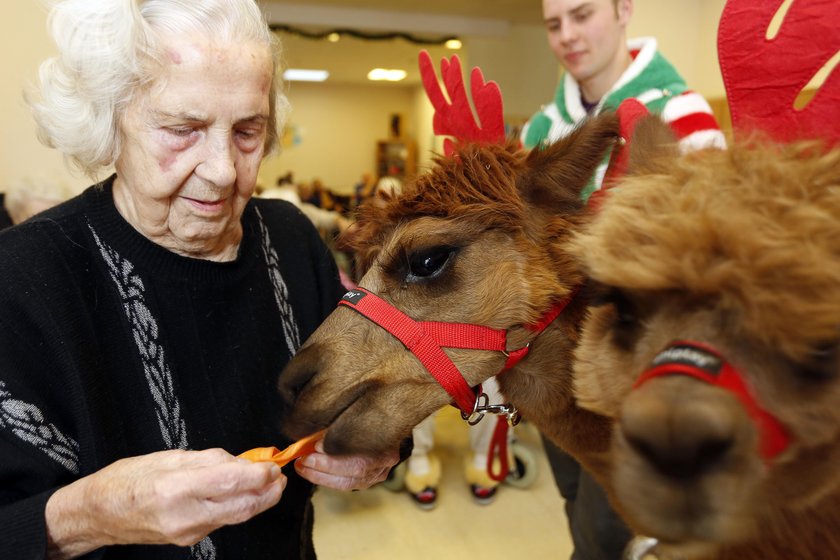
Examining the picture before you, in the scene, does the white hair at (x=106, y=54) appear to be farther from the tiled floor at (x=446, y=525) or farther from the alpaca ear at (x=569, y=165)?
the tiled floor at (x=446, y=525)

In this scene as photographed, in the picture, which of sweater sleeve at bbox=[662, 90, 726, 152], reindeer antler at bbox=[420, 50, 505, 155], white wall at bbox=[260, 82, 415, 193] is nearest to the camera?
reindeer antler at bbox=[420, 50, 505, 155]

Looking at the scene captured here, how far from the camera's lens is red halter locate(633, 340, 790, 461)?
0.80 meters

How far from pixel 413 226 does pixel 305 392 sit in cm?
44

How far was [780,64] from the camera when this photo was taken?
1.24 metres

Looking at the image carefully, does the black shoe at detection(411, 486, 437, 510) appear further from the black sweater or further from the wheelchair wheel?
the black sweater

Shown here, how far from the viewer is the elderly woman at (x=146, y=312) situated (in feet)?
3.66

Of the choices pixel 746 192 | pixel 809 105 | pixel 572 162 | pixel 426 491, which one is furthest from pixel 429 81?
pixel 426 491

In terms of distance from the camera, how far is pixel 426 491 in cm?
382

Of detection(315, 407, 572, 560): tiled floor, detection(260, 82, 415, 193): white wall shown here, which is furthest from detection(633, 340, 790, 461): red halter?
detection(260, 82, 415, 193): white wall

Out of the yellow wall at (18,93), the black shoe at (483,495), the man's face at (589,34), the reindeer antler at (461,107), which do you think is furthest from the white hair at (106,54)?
the yellow wall at (18,93)

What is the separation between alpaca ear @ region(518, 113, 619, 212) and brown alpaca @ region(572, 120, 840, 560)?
18.7 inches

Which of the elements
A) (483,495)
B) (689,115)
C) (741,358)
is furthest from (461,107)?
(483,495)

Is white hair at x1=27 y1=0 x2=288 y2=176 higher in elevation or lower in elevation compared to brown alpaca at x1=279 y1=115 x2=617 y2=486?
higher

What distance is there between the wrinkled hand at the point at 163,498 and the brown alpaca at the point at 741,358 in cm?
62
